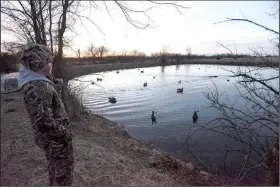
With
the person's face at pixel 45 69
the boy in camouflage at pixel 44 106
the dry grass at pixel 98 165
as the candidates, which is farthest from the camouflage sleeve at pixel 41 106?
the dry grass at pixel 98 165

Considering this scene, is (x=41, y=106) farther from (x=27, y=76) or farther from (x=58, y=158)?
(x=58, y=158)

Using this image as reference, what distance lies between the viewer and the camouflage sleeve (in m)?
2.62

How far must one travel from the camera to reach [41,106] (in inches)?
103

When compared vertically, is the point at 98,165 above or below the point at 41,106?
below

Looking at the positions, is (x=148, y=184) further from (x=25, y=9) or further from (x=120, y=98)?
(x=120, y=98)

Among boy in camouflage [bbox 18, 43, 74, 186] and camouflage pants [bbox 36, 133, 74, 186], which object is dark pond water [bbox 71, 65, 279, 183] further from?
boy in camouflage [bbox 18, 43, 74, 186]

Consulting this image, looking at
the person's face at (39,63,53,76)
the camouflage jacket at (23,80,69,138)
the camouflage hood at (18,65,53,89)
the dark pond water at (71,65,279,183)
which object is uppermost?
the person's face at (39,63,53,76)

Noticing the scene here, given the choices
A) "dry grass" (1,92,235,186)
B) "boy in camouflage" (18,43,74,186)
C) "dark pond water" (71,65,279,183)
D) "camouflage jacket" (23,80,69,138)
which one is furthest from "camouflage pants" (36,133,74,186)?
"dark pond water" (71,65,279,183)

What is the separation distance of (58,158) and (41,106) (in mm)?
650

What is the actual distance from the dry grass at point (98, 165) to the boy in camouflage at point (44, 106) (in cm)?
216

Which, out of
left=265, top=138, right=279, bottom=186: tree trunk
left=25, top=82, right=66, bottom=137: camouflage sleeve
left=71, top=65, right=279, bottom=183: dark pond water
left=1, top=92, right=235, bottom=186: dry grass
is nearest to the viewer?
left=25, top=82, right=66, bottom=137: camouflage sleeve

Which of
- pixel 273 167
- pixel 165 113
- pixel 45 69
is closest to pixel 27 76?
pixel 45 69

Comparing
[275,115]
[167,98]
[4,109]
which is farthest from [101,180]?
[167,98]

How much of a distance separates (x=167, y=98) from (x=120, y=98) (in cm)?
388
